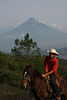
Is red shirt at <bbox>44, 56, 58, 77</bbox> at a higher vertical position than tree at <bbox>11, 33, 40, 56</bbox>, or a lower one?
lower

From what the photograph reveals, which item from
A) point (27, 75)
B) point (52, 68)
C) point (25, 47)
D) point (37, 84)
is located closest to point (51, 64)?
point (52, 68)

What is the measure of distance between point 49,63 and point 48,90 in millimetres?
1247

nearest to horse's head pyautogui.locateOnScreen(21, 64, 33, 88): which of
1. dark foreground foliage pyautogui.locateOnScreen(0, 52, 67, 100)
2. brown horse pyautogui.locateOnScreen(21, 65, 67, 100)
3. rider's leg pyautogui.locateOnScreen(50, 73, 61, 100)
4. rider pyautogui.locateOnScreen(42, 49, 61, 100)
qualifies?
brown horse pyautogui.locateOnScreen(21, 65, 67, 100)

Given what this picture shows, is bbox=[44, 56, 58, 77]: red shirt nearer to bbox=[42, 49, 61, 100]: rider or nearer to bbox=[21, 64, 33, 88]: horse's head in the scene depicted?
bbox=[42, 49, 61, 100]: rider

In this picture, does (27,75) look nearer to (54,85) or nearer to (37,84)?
(37,84)

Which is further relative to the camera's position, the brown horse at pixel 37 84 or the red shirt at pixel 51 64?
the red shirt at pixel 51 64

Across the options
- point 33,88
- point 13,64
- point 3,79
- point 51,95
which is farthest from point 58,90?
point 13,64

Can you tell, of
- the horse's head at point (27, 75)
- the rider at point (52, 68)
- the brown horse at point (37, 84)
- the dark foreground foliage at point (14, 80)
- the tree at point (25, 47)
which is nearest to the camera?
the horse's head at point (27, 75)

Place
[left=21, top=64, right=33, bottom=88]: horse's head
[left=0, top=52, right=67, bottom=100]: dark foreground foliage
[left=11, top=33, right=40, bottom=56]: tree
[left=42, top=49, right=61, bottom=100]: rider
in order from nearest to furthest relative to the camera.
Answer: [left=21, top=64, right=33, bottom=88]: horse's head
[left=42, top=49, right=61, bottom=100]: rider
[left=0, top=52, right=67, bottom=100]: dark foreground foliage
[left=11, top=33, right=40, bottom=56]: tree

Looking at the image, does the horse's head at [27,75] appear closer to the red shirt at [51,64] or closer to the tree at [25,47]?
the red shirt at [51,64]

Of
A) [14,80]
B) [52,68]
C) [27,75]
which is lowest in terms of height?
[14,80]

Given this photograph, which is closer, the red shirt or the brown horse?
the brown horse

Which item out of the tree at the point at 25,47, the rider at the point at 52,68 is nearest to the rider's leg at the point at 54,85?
the rider at the point at 52,68

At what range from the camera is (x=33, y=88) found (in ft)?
21.7
